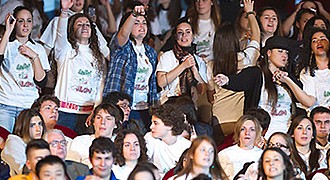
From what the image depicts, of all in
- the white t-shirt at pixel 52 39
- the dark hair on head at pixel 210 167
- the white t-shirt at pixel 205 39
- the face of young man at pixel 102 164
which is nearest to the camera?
the face of young man at pixel 102 164

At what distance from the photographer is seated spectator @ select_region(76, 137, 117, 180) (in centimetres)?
787

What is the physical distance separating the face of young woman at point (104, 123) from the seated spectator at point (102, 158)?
2.08ft

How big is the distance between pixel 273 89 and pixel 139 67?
109 centimetres

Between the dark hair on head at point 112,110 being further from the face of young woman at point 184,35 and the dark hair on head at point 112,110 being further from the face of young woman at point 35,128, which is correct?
the face of young woman at point 184,35

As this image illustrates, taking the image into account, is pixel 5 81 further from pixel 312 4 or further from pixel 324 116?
pixel 312 4

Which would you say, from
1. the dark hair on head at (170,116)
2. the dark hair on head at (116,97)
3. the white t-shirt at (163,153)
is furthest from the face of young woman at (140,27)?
the white t-shirt at (163,153)

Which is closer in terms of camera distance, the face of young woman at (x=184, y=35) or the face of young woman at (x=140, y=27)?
the face of young woman at (x=140, y=27)

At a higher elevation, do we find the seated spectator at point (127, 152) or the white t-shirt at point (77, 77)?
the white t-shirt at point (77, 77)

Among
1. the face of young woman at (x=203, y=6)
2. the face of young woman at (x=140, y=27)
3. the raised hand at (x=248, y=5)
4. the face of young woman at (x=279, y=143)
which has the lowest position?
the face of young woman at (x=279, y=143)

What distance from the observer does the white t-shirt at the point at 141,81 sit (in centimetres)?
941

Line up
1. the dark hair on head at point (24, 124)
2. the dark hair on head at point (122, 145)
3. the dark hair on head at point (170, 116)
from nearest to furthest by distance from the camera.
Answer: the dark hair on head at point (122, 145), the dark hair on head at point (24, 124), the dark hair on head at point (170, 116)

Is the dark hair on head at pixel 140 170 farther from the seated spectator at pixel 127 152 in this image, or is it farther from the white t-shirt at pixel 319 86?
the white t-shirt at pixel 319 86

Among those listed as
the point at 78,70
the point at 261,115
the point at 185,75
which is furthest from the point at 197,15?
the point at 261,115

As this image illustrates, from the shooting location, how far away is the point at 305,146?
892 centimetres
